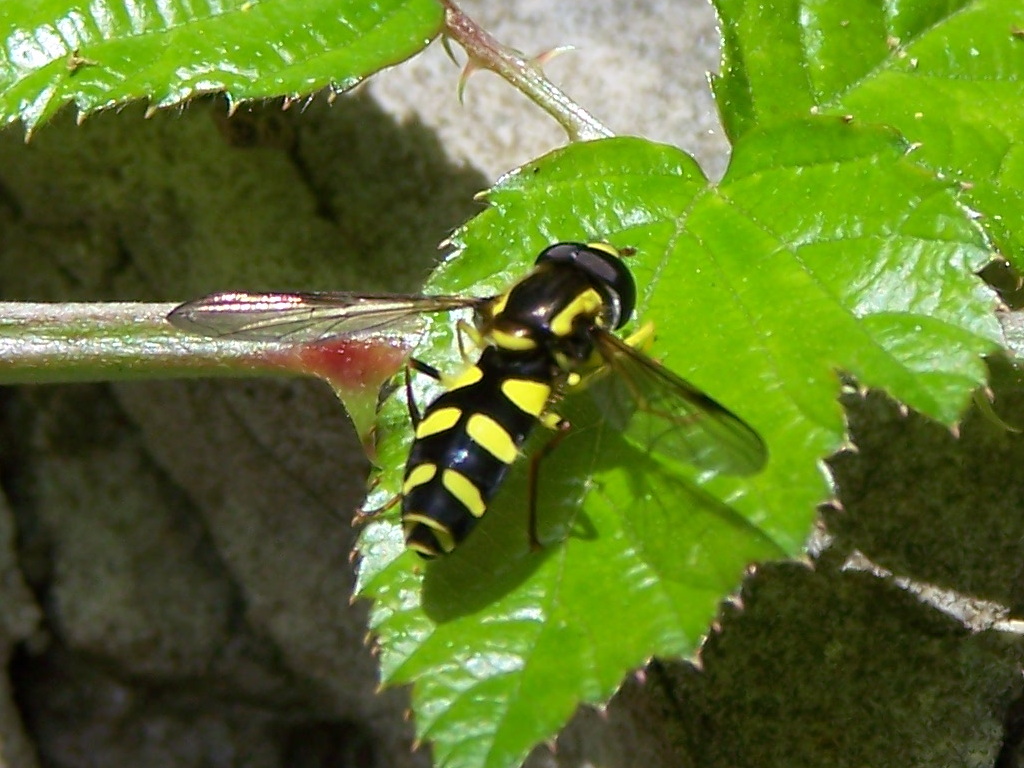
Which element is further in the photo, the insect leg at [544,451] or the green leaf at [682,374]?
the insect leg at [544,451]

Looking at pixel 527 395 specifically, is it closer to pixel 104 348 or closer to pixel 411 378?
pixel 411 378


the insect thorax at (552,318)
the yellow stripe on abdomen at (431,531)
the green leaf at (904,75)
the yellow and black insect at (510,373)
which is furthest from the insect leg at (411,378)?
the green leaf at (904,75)

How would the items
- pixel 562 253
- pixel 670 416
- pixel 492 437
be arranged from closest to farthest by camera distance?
pixel 670 416 < pixel 492 437 < pixel 562 253

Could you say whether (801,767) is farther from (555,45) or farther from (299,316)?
(555,45)

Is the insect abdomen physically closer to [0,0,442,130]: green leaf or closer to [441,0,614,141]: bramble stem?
[441,0,614,141]: bramble stem

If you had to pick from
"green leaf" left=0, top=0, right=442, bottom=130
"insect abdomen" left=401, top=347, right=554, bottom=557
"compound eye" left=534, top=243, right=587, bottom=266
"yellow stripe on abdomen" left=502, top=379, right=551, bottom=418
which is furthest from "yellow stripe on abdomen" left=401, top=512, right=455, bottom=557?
"green leaf" left=0, top=0, right=442, bottom=130

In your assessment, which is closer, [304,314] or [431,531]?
[431,531]

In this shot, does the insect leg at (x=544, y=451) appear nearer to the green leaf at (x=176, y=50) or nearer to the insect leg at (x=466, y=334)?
the insect leg at (x=466, y=334)

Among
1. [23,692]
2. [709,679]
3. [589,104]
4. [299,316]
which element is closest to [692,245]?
[299,316]

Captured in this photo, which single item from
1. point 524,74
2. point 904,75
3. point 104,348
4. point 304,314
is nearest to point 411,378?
point 304,314
